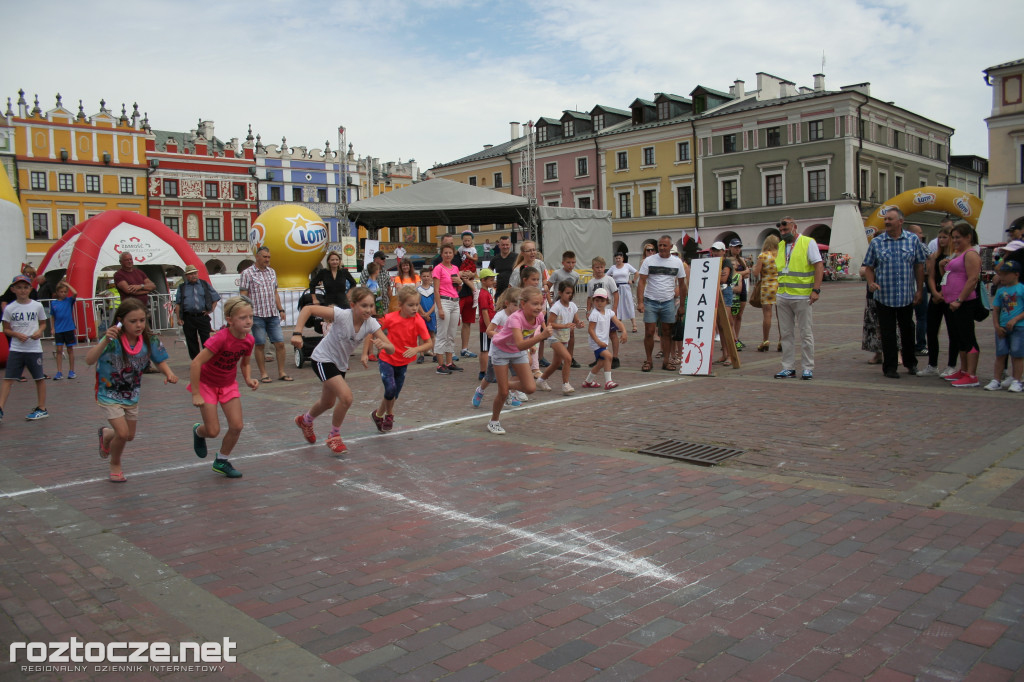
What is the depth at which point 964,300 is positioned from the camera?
893 centimetres

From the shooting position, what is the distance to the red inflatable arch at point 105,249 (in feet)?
68.4

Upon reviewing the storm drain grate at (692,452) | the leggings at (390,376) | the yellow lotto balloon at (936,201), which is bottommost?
the storm drain grate at (692,452)

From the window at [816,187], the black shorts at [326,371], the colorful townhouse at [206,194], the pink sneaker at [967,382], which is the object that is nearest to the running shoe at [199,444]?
the black shorts at [326,371]

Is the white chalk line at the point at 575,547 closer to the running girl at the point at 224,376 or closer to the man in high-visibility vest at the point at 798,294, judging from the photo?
the running girl at the point at 224,376

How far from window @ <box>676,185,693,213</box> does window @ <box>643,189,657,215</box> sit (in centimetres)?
203

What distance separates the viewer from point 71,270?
20.8 metres

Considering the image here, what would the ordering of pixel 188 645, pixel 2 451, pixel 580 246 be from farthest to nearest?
pixel 580 246 → pixel 2 451 → pixel 188 645

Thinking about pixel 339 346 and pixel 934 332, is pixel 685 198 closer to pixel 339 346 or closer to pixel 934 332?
pixel 934 332

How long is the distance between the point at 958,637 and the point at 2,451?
771cm

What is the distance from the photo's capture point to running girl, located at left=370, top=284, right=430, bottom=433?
7504 mm

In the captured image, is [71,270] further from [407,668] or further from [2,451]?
[407,668]

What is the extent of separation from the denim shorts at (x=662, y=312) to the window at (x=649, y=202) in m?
48.4

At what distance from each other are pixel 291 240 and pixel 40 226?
159ft

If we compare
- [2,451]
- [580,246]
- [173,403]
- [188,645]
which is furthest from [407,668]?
[580,246]
